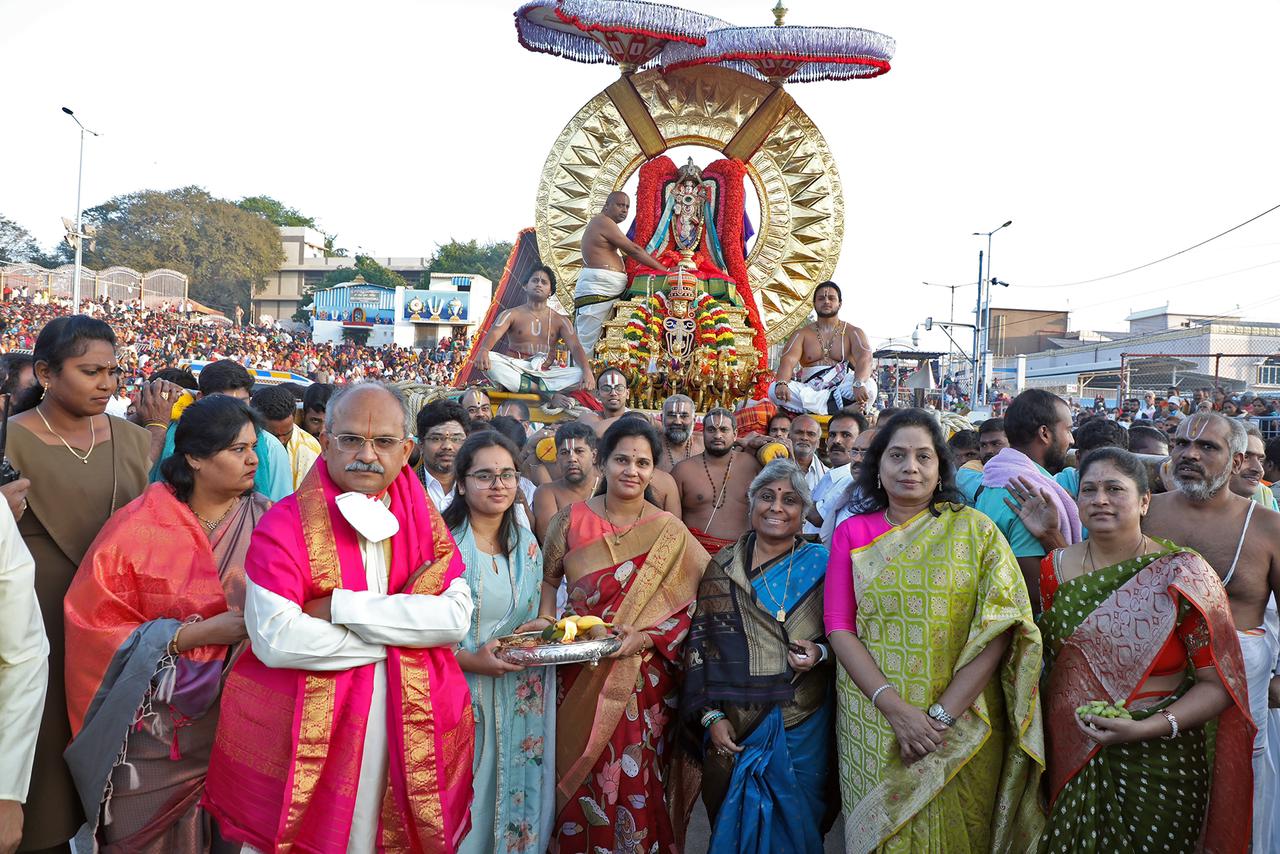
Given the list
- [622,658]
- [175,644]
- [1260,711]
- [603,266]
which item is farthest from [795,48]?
[175,644]

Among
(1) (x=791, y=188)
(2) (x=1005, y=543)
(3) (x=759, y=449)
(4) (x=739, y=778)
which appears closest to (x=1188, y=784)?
(2) (x=1005, y=543)

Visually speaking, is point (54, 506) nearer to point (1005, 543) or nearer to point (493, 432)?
point (493, 432)

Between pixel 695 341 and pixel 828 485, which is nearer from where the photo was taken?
pixel 828 485

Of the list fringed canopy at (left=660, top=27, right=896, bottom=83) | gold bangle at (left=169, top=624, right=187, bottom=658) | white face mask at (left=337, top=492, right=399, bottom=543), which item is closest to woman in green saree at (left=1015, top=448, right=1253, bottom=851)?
white face mask at (left=337, top=492, right=399, bottom=543)

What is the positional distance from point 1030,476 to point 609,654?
6.35 feet

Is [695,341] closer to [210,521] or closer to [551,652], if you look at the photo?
[551,652]

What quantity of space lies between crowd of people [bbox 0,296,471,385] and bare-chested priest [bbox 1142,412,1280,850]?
2117 cm

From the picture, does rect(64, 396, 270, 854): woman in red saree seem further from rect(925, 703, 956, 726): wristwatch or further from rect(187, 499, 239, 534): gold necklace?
rect(925, 703, 956, 726): wristwatch

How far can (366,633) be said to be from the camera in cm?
240

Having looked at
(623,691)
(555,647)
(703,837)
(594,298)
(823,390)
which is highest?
(594,298)

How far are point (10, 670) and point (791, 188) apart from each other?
11.1 metres

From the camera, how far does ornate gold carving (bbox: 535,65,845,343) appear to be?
11.7 meters

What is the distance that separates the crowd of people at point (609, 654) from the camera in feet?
8.11

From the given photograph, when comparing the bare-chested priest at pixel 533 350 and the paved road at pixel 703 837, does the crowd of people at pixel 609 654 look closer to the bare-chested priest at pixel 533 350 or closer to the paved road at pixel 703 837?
the paved road at pixel 703 837
